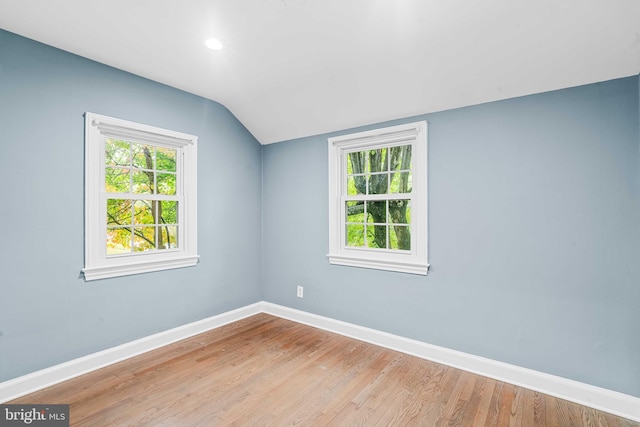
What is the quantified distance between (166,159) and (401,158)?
94.3 inches

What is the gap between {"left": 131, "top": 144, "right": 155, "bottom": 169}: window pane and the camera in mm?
2955

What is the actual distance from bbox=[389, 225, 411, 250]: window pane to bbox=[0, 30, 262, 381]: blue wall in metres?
2.11

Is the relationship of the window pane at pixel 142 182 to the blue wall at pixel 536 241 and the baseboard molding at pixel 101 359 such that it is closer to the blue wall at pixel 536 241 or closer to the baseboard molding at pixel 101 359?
Result: the baseboard molding at pixel 101 359

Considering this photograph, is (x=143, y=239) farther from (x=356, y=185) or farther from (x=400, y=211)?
(x=400, y=211)

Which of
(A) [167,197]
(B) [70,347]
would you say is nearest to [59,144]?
(A) [167,197]

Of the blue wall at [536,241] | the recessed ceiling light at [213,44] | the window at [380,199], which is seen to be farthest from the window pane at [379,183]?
the recessed ceiling light at [213,44]

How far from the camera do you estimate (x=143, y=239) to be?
3029 millimetres

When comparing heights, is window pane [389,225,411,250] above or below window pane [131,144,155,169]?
below

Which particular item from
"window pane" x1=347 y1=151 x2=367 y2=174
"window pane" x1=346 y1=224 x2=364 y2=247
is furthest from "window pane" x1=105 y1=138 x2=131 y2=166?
"window pane" x1=346 y1=224 x2=364 y2=247

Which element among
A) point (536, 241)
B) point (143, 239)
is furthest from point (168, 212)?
point (536, 241)

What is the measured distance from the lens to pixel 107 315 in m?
2.64

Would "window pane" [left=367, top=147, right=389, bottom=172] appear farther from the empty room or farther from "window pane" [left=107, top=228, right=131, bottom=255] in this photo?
"window pane" [left=107, top=228, right=131, bottom=255]

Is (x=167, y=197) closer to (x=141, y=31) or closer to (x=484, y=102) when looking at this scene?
(x=141, y=31)

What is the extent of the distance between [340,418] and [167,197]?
252 cm
